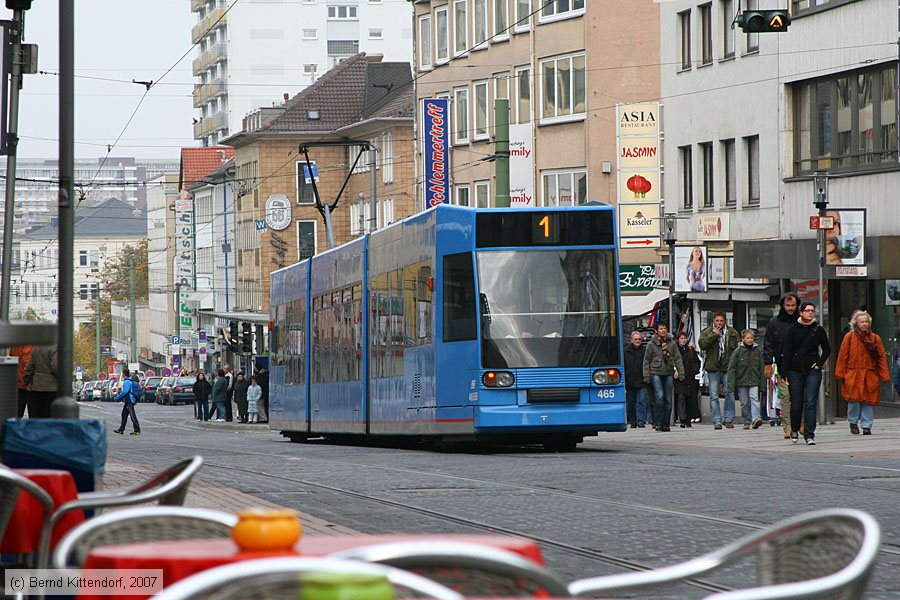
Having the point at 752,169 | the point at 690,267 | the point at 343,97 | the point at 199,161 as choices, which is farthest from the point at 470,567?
the point at 199,161

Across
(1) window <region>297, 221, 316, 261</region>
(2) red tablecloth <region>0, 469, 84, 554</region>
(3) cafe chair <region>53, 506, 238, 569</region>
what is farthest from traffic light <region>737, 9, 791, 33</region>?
(1) window <region>297, 221, 316, 261</region>

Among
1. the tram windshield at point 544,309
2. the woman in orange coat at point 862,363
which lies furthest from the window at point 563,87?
the tram windshield at point 544,309

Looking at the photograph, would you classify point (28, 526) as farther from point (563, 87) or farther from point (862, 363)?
point (563, 87)

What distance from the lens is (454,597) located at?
3.46 metres

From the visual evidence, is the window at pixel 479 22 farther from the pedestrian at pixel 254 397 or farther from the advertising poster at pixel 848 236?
the advertising poster at pixel 848 236

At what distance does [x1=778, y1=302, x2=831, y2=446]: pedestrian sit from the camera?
853 inches

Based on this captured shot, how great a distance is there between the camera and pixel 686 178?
144 feet

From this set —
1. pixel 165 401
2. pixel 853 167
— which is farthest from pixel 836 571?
pixel 165 401

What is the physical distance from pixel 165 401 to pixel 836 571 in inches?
3407

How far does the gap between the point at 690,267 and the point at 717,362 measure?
302 inches

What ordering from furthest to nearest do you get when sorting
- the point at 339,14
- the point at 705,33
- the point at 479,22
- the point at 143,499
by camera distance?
the point at 339,14, the point at 479,22, the point at 705,33, the point at 143,499

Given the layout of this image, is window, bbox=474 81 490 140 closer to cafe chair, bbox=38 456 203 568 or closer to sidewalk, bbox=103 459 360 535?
sidewalk, bbox=103 459 360 535

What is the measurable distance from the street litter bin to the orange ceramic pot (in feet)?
14.7

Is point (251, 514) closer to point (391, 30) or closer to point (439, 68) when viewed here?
point (439, 68)
